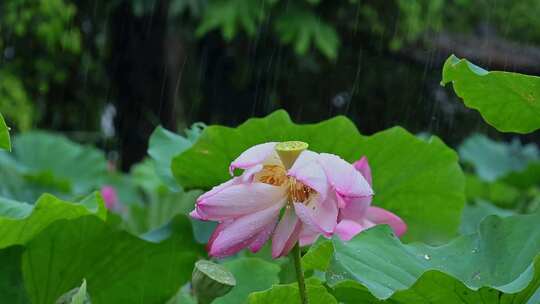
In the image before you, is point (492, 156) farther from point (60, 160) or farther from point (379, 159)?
point (379, 159)

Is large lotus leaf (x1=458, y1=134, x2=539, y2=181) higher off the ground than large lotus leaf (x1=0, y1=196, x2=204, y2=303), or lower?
lower

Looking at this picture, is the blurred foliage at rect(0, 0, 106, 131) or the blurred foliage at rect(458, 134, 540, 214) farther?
the blurred foliage at rect(0, 0, 106, 131)

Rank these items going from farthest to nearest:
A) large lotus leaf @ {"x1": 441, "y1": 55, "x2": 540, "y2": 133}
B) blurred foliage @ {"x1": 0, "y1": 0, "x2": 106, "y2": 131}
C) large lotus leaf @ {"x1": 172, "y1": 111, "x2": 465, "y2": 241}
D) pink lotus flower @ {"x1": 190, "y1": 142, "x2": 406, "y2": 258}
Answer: blurred foliage @ {"x1": 0, "y1": 0, "x2": 106, "y2": 131} → large lotus leaf @ {"x1": 172, "y1": 111, "x2": 465, "y2": 241} → large lotus leaf @ {"x1": 441, "y1": 55, "x2": 540, "y2": 133} → pink lotus flower @ {"x1": 190, "y1": 142, "x2": 406, "y2": 258}

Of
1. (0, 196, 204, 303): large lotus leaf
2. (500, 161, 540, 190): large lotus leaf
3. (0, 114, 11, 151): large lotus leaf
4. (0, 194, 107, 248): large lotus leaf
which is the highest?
(0, 114, 11, 151): large lotus leaf

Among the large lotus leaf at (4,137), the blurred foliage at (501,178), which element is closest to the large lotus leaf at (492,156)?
the blurred foliage at (501,178)

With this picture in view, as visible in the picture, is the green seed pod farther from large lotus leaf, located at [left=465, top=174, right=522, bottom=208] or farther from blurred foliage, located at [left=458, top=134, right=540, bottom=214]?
large lotus leaf, located at [left=465, top=174, right=522, bottom=208]

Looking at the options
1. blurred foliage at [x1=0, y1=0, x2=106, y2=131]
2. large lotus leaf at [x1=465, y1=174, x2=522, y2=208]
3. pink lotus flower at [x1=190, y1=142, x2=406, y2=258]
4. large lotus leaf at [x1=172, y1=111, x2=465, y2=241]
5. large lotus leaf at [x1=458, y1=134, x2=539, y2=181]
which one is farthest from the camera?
blurred foliage at [x1=0, y1=0, x2=106, y2=131]

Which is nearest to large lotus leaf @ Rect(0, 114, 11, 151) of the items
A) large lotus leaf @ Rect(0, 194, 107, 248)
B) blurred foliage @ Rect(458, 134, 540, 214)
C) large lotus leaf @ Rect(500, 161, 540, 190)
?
large lotus leaf @ Rect(0, 194, 107, 248)

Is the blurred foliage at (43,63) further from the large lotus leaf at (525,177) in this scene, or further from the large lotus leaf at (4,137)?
the large lotus leaf at (4,137)
